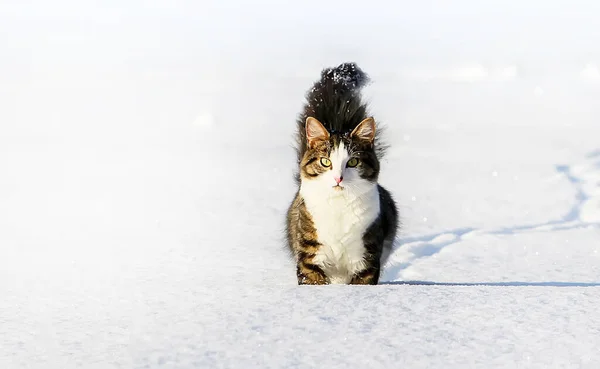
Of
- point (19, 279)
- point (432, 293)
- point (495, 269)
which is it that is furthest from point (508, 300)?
point (19, 279)

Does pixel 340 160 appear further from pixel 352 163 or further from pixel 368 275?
pixel 368 275

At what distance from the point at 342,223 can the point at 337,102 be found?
1.09 meters

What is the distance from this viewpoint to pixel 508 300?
299 cm

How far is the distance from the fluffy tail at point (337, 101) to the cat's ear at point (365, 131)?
15.2 inches

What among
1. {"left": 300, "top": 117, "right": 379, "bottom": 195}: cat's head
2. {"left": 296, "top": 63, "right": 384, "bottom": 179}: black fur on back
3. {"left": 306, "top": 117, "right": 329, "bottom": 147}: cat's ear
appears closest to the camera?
{"left": 300, "top": 117, "right": 379, "bottom": 195}: cat's head

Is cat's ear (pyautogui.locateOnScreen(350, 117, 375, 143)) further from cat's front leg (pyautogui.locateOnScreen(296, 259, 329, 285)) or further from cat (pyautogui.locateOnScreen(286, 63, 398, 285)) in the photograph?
cat's front leg (pyautogui.locateOnScreen(296, 259, 329, 285))

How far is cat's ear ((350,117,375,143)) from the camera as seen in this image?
348cm

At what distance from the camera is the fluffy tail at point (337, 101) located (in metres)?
4.20

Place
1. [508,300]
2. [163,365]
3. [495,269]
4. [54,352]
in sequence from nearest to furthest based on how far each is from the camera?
[163,365]
[54,352]
[508,300]
[495,269]

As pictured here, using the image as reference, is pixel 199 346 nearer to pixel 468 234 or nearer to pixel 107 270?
pixel 107 270

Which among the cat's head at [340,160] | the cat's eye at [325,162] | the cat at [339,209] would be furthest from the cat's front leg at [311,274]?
the cat's eye at [325,162]

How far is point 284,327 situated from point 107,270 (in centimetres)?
194

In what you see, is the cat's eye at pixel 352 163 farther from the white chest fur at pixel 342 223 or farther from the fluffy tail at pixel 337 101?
the fluffy tail at pixel 337 101

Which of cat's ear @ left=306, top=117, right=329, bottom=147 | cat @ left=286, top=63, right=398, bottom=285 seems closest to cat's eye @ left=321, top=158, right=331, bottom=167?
cat @ left=286, top=63, right=398, bottom=285
